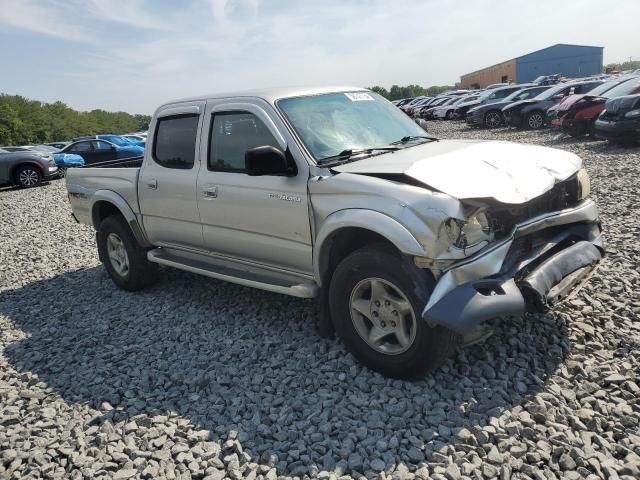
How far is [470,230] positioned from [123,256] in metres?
4.13

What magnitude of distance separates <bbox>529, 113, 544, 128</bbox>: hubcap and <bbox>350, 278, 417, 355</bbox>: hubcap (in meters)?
17.3

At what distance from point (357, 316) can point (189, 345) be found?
5.41ft

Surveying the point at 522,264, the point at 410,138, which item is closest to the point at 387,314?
the point at 522,264

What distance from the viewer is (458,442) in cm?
280

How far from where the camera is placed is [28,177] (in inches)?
671

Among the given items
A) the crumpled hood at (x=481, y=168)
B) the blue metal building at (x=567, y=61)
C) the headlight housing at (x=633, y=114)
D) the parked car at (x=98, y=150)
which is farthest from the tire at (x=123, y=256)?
the blue metal building at (x=567, y=61)

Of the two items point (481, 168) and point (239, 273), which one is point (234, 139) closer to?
point (239, 273)

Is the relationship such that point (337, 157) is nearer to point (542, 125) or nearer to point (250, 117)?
point (250, 117)

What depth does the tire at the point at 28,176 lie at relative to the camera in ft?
55.3

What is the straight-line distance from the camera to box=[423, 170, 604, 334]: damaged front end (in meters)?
2.88

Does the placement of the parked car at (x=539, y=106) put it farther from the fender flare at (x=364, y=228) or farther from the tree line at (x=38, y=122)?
the tree line at (x=38, y=122)

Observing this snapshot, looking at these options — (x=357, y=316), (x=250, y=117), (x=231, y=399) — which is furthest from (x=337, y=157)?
(x=231, y=399)

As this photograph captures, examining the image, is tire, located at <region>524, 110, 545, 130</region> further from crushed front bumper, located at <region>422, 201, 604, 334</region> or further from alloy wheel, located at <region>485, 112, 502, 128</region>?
crushed front bumper, located at <region>422, 201, 604, 334</region>

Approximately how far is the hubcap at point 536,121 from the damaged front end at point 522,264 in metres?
16.1
